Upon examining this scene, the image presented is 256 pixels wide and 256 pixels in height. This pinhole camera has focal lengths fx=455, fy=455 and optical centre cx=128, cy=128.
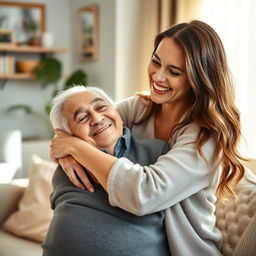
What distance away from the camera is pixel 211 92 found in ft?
5.26

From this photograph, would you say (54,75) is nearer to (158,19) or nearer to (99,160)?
(158,19)

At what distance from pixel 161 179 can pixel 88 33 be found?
3943 millimetres

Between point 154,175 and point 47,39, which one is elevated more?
point 47,39

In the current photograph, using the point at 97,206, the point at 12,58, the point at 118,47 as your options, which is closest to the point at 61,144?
the point at 97,206

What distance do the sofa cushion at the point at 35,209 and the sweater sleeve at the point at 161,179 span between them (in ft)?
4.51

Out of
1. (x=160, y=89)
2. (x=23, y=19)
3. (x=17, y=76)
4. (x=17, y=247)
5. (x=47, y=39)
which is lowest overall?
(x=17, y=247)

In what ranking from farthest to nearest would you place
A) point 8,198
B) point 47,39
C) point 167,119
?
1. point 47,39
2. point 8,198
3. point 167,119

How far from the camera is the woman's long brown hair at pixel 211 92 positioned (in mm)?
1584

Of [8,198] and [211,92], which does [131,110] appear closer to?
[211,92]

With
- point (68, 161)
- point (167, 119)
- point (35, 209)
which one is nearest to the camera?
point (68, 161)

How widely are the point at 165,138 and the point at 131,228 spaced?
0.43m

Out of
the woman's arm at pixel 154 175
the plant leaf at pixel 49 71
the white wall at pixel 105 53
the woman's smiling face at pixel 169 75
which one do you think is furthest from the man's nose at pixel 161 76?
the plant leaf at pixel 49 71

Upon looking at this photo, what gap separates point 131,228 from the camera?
155 cm

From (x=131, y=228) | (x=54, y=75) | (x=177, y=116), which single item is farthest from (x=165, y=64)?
(x=54, y=75)
